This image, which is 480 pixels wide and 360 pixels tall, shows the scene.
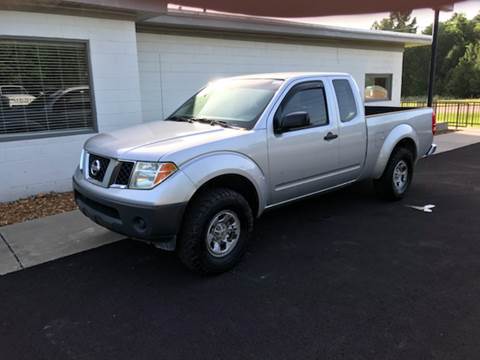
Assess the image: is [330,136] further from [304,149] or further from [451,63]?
[451,63]

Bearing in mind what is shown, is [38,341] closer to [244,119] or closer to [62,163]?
[244,119]

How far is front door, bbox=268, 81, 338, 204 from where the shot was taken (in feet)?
14.9

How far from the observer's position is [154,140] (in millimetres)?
4035

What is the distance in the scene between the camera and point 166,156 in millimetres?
3633

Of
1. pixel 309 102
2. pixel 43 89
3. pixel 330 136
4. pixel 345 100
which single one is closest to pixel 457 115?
pixel 345 100

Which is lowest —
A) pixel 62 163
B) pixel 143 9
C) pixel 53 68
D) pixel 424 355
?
pixel 424 355

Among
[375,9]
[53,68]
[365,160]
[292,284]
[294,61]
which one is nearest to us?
[292,284]

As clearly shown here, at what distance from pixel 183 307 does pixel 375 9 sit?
11.7 meters

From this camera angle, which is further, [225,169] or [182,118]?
[182,118]

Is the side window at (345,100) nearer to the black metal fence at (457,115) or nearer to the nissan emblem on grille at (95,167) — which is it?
the nissan emblem on grille at (95,167)

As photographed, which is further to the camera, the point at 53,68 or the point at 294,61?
the point at 294,61

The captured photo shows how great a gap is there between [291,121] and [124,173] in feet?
5.93

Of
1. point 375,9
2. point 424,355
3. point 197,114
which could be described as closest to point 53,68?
point 197,114

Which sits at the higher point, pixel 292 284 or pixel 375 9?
pixel 375 9
